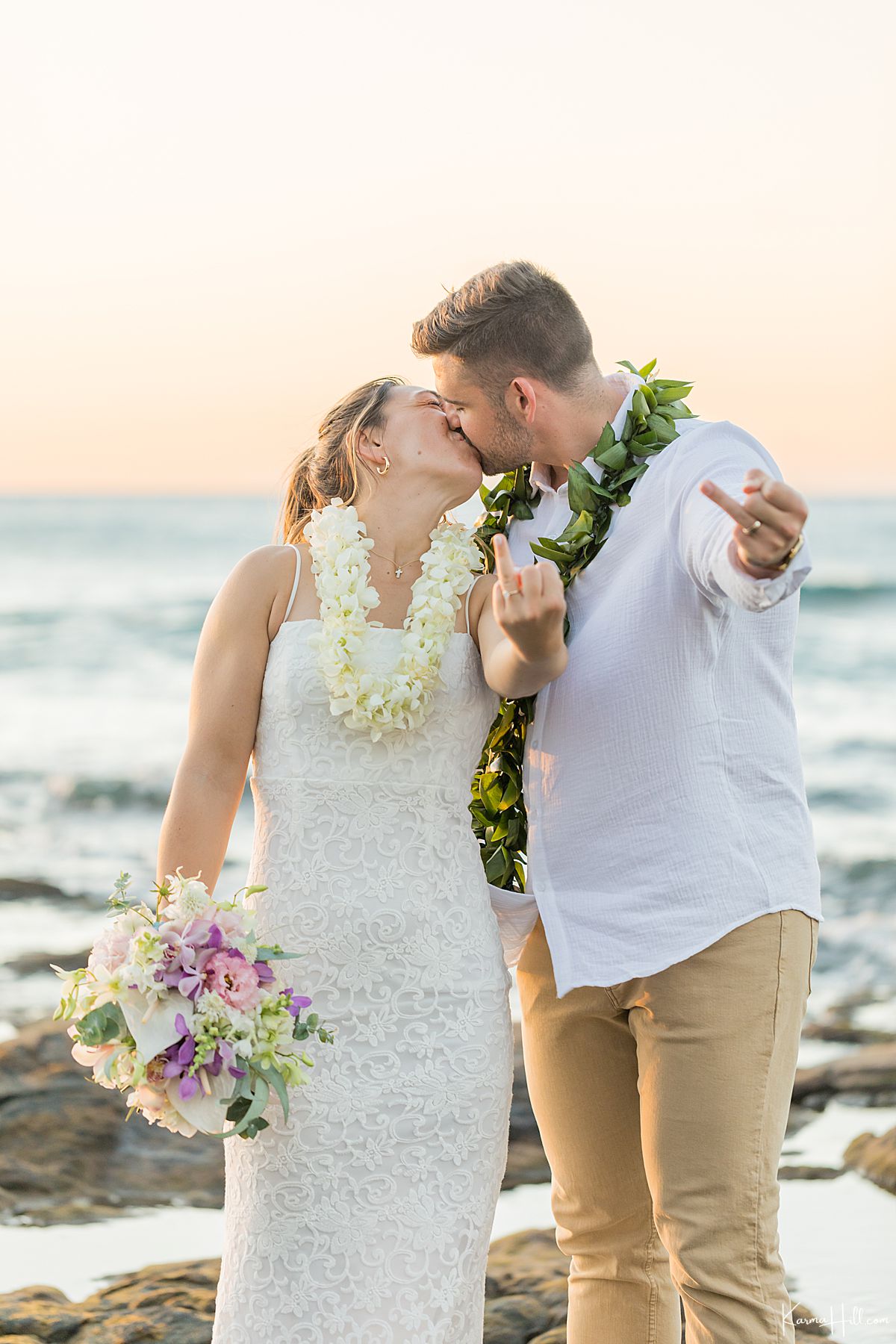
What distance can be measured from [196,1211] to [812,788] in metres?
11.2

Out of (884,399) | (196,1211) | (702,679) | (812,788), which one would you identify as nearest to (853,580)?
(884,399)

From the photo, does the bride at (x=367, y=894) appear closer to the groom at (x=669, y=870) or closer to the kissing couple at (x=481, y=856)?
the kissing couple at (x=481, y=856)

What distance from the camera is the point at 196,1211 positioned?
542 centimetres

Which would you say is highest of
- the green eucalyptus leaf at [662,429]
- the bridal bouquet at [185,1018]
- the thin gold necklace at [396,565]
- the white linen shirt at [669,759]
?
the green eucalyptus leaf at [662,429]

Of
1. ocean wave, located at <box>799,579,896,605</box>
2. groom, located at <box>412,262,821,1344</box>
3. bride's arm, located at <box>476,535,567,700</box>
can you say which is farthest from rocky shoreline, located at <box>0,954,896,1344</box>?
ocean wave, located at <box>799,579,896,605</box>

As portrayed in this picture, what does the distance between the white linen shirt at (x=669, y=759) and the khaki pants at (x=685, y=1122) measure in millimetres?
103

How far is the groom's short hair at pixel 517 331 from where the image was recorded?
318 cm

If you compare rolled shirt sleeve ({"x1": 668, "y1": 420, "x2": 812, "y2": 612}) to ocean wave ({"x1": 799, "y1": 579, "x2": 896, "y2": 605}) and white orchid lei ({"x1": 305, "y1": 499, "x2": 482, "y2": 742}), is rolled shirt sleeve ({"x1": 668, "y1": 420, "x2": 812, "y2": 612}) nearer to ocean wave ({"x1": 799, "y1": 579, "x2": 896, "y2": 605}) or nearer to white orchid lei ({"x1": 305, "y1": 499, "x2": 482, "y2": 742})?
white orchid lei ({"x1": 305, "y1": 499, "x2": 482, "y2": 742})

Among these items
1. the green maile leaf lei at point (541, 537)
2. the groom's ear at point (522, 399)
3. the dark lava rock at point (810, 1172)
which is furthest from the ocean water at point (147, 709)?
the groom's ear at point (522, 399)

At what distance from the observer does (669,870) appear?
2.87 metres

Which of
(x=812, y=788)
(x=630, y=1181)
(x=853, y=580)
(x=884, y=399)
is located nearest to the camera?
(x=630, y=1181)

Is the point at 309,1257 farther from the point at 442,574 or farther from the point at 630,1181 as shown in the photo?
the point at 442,574

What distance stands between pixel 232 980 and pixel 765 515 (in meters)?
1.25

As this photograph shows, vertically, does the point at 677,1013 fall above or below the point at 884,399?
below
